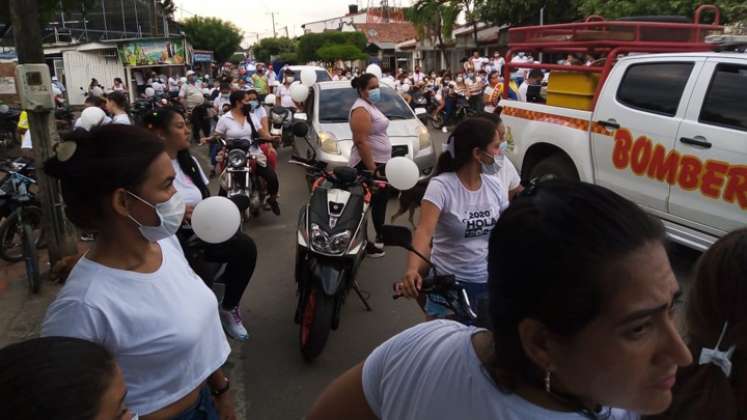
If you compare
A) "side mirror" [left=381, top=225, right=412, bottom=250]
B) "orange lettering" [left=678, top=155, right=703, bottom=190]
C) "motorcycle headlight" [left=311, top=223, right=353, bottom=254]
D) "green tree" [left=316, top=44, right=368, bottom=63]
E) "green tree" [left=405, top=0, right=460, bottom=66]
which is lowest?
"motorcycle headlight" [left=311, top=223, right=353, bottom=254]

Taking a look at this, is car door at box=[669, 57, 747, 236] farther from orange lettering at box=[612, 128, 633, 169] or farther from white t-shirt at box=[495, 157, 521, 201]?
white t-shirt at box=[495, 157, 521, 201]

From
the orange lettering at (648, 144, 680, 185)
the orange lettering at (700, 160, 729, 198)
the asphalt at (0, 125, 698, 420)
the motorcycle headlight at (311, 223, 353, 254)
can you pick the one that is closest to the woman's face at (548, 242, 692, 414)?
the asphalt at (0, 125, 698, 420)

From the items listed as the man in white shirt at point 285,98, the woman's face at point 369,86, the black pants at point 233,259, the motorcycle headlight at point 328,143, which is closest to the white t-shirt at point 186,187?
the black pants at point 233,259

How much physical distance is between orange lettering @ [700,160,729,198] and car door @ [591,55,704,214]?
0.29 meters

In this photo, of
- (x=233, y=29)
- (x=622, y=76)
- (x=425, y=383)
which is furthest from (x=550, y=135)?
(x=233, y=29)

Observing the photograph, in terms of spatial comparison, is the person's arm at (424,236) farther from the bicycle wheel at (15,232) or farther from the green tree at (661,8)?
the green tree at (661,8)

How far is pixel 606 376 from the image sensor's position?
0.92m

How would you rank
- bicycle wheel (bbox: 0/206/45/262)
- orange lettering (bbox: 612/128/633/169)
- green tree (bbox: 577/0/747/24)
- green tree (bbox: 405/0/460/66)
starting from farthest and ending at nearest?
green tree (bbox: 405/0/460/66), green tree (bbox: 577/0/747/24), bicycle wheel (bbox: 0/206/45/262), orange lettering (bbox: 612/128/633/169)

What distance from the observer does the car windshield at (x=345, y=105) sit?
27.6 feet

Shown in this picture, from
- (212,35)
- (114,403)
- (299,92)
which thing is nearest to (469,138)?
(114,403)

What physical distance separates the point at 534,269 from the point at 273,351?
10.4 feet

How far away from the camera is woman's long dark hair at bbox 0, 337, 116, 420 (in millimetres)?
1021

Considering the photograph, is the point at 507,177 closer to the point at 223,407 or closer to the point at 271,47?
the point at 223,407

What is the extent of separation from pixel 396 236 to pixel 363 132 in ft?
11.2
